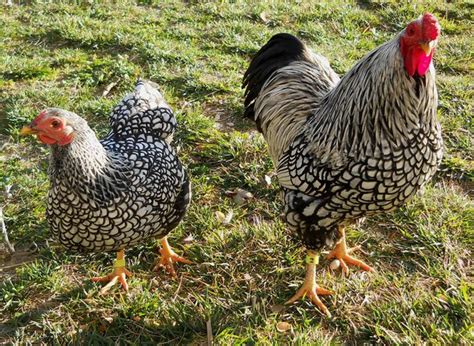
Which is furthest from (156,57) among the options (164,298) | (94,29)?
(164,298)

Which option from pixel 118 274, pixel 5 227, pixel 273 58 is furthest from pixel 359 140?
pixel 5 227

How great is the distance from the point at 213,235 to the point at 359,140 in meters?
1.54

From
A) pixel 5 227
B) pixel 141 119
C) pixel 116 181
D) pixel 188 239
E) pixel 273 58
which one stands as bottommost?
pixel 5 227

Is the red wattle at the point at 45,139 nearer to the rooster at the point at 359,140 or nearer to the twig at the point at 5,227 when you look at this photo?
the twig at the point at 5,227

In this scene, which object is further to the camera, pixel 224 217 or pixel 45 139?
pixel 224 217

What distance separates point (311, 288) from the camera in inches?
121

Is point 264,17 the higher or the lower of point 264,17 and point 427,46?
the lower

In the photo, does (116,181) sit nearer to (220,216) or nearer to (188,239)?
(188,239)

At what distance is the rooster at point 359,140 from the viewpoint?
7.43 feet

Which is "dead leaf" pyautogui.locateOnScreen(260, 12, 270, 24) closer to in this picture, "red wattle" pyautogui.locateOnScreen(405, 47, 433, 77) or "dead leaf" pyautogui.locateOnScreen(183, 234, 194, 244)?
"dead leaf" pyautogui.locateOnScreen(183, 234, 194, 244)

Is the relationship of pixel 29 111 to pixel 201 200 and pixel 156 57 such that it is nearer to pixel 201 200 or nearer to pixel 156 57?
pixel 156 57

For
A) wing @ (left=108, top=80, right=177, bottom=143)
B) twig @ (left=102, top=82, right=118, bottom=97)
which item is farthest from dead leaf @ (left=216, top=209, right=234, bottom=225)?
twig @ (left=102, top=82, right=118, bottom=97)

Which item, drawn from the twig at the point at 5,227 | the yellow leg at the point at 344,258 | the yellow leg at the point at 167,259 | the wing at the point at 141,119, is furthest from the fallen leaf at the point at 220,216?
the twig at the point at 5,227

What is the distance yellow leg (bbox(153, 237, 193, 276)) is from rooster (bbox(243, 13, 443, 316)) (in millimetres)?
931
